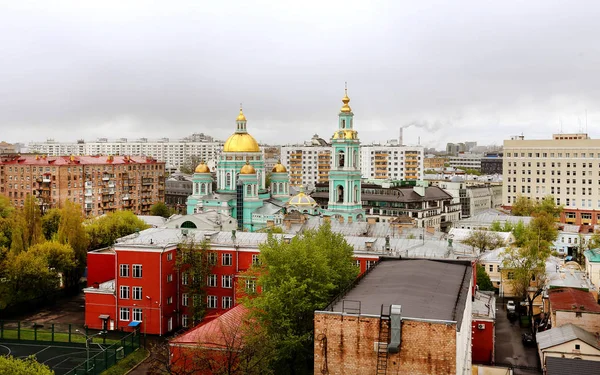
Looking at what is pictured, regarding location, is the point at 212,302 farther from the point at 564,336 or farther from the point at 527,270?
the point at 527,270

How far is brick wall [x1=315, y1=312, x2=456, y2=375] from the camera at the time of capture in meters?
18.8

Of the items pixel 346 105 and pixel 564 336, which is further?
pixel 346 105

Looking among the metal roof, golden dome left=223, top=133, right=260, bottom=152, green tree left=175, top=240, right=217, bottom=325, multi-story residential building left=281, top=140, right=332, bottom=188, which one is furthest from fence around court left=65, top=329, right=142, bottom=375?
multi-story residential building left=281, top=140, right=332, bottom=188

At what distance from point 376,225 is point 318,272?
23.1m

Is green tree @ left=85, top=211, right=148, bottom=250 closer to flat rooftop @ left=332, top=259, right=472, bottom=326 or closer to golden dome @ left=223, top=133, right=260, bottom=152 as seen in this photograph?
golden dome @ left=223, top=133, right=260, bottom=152

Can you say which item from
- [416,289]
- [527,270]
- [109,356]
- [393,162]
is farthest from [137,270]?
[393,162]

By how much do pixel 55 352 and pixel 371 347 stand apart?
21.2 meters

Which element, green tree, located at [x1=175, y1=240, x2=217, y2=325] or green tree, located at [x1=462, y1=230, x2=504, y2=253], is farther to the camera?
green tree, located at [x1=462, y1=230, x2=504, y2=253]

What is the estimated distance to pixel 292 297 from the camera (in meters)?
26.5

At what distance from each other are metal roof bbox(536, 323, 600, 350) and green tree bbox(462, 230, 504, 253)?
1909 centimetres

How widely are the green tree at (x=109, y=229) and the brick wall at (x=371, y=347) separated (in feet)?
118

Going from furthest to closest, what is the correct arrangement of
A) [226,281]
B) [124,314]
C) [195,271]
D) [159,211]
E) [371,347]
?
[159,211], [226,281], [124,314], [195,271], [371,347]

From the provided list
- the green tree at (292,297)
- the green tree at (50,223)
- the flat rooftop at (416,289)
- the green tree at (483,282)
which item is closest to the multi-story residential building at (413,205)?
the green tree at (483,282)

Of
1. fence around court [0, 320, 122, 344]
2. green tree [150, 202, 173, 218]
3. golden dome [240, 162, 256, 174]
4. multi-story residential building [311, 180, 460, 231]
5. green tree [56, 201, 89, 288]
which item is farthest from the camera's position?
green tree [150, 202, 173, 218]
